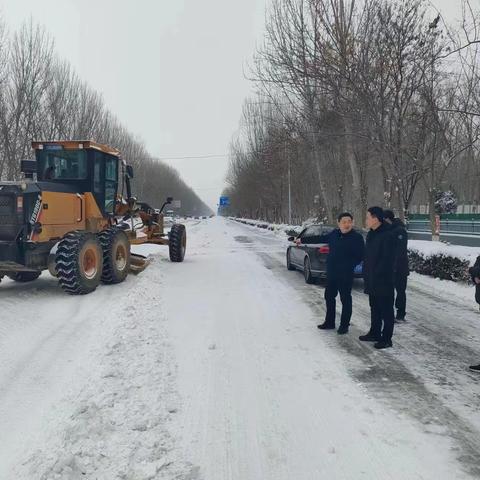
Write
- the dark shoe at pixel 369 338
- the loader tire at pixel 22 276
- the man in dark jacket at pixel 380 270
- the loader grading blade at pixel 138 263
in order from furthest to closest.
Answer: the loader grading blade at pixel 138 263 → the loader tire at pixel 22 276 → the dark shoe at pixel 369 338 → the man in dark jacket at pixel 380 270

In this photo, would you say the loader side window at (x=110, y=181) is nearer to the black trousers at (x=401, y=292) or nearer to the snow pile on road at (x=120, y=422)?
the snow pile on road at (x=120, y=422)

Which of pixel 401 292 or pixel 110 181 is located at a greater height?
pixel 110 181

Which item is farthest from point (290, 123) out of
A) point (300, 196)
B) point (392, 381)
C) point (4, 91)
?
point (300, 196)

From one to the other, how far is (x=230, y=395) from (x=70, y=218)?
660 cm

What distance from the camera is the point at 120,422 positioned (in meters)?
3.55

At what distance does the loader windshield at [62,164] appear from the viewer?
9.93 m

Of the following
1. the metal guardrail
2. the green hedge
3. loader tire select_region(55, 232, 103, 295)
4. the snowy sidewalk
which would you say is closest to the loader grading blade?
loader tire select_region(55, 232, 103, 295)

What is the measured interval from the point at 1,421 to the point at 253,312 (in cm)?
437

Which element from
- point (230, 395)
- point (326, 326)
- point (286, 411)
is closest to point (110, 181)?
point (326, 326)

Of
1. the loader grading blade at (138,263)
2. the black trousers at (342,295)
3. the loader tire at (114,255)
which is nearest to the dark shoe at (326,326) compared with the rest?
the black trousers at (342,295)

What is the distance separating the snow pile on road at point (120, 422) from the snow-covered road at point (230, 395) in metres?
0.01

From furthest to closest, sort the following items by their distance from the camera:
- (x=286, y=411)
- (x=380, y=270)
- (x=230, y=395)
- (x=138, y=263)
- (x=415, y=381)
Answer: (x=138, y=263) < (x=380, y=270) < (x=415, y=381) < (x=230, y=395) < (x=286, y=411)

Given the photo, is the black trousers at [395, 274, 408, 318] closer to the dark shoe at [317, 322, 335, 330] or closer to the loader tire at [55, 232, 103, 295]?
the dark shoe at [317, 322, 335, 330]

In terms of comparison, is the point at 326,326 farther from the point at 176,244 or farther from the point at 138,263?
the point at 176,244
